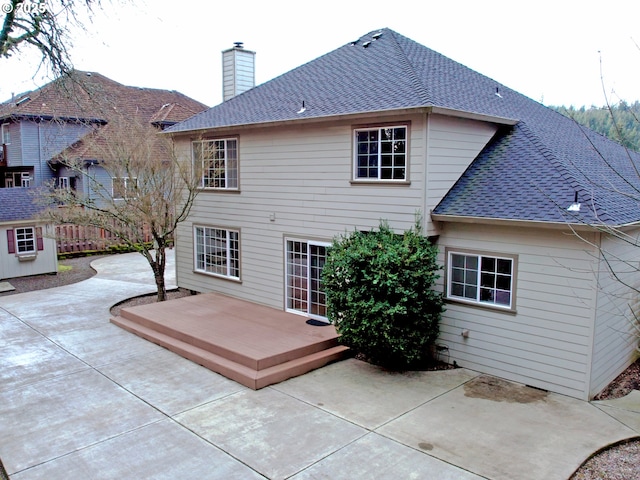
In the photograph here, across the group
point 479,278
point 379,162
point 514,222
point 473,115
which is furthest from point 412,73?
point 479,278

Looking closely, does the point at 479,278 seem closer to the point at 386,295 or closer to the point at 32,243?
the point at 386,295

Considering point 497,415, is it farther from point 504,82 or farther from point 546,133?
point 504,82

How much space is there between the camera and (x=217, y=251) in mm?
13445

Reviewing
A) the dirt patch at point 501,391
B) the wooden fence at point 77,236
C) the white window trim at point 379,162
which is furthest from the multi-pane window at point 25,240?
the dirt patch at point 501,391

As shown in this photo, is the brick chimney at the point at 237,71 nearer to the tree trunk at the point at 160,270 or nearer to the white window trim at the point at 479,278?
the tree trunk at the point at 160,270

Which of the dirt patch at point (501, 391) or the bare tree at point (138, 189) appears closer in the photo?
the dirt patch at point (501, 391)

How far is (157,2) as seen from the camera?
838 cm

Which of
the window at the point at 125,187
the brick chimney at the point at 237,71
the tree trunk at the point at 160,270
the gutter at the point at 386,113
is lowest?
the tree trunk at the point at 160,270

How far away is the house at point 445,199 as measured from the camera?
7.85 metres

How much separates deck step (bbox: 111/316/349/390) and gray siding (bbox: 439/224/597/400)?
240cm

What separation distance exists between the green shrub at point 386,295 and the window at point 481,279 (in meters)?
0.41

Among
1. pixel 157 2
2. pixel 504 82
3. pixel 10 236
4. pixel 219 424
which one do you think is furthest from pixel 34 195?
pixel 504 82

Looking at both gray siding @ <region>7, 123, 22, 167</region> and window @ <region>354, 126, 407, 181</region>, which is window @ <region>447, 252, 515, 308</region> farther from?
gray siding @ <region>7, 123, 22, 167</region>

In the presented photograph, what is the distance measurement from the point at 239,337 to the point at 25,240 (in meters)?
10.6
